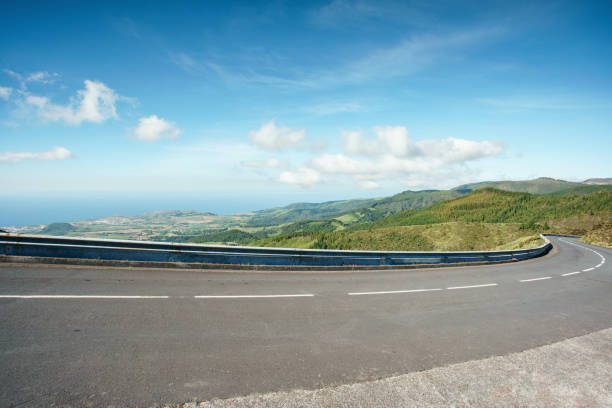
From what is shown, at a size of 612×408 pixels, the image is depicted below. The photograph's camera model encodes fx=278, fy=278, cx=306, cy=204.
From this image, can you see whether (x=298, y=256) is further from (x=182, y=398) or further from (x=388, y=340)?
(x=182, y=398)

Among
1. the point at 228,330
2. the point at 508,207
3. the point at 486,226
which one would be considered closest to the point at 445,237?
the point at 486,226

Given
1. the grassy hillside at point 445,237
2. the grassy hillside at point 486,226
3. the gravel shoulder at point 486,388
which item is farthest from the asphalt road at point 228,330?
the grassy hillside at point 445,237

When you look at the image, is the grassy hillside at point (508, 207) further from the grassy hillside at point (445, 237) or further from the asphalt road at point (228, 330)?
the asphalt road at point (228, 330)

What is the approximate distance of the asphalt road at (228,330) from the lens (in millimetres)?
3649

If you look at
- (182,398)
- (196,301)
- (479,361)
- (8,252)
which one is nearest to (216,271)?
(196,301)

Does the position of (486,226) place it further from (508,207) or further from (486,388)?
(508,207)

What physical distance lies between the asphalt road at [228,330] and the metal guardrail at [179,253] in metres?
0.71

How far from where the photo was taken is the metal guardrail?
8.30 m

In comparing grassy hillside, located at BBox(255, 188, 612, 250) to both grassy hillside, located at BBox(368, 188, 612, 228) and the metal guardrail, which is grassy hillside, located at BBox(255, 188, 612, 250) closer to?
grassy hillside, located at BBox(368, 188, 612, 228)

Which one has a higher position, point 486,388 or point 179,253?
point 179,253

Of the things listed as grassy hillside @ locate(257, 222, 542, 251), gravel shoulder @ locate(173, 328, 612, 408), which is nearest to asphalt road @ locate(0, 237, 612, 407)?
gravel shoulder @ locate(173, 328, 612, 408)

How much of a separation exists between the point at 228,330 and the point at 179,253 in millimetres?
5434

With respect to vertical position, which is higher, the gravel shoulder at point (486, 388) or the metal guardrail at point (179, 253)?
the metal guardrail at point (179, 253)

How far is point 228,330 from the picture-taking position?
5305 mm
